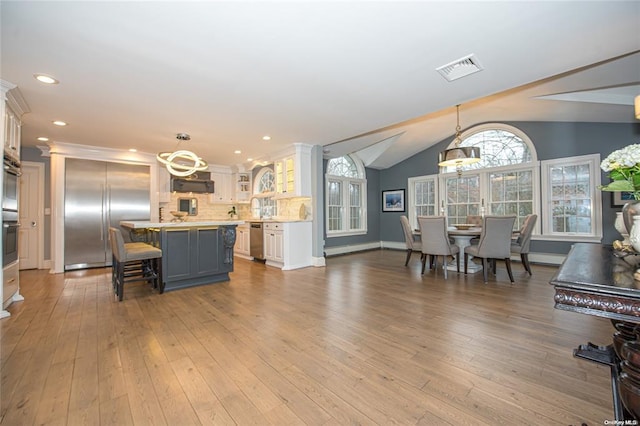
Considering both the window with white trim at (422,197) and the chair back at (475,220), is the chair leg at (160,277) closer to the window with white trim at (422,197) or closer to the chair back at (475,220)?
the chair back at (475,220)

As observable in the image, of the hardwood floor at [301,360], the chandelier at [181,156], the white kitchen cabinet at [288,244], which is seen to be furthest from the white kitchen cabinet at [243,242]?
the hardwood floor at [301,360]

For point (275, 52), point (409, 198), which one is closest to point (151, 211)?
point (275, 52)

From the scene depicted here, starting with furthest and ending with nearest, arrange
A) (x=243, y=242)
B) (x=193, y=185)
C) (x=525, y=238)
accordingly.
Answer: (x=193, y=185)
(x=243, y=242)
(x=525, y=238)

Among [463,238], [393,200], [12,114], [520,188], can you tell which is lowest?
[463,238]

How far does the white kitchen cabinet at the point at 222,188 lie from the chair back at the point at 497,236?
6.32 m

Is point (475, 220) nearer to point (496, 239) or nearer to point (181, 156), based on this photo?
point (496, 239)

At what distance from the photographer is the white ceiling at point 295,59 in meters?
1.92

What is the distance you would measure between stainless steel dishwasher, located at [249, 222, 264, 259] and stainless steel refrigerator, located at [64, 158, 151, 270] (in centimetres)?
237

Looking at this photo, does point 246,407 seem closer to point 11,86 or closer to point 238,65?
point 238,65

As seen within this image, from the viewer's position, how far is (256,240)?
616cm

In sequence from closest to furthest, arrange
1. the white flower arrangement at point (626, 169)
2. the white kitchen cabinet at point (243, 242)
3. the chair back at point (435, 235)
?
the white flower arrangement at point (626, 169) → the chair back at point (435, 235) → the white kitchen cabinet at point (243, 242)

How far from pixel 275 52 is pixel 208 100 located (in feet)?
4.62

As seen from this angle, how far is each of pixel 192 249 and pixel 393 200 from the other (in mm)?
5986

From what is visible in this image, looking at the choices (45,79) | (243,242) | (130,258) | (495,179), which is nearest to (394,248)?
(495,179)
